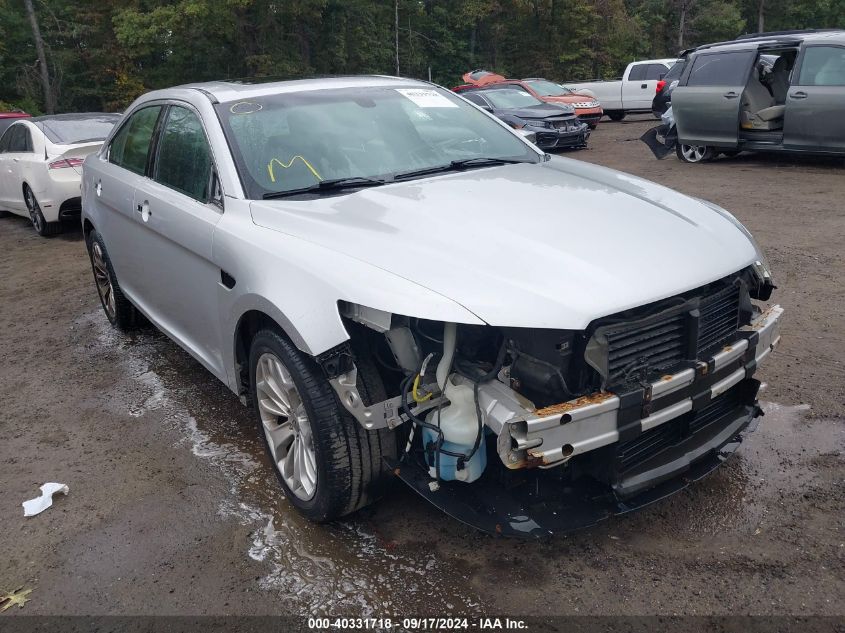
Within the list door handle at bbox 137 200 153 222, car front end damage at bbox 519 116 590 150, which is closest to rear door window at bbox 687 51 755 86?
car front end damage at bbox 519 116 590 150

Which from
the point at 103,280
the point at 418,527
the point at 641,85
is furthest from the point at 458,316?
the point at 641,85

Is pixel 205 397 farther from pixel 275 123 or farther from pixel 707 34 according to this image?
pixel 707 34

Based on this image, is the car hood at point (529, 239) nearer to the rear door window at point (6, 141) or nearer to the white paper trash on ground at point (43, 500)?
the white paper trash on ground at point (43, 500)

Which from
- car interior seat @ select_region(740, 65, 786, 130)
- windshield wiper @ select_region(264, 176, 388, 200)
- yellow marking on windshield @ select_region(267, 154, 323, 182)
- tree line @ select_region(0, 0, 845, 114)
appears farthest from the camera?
tree line @ select_region(0, 0, 845, 114)

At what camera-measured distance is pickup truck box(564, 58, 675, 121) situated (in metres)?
22.0

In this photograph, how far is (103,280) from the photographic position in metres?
5.53

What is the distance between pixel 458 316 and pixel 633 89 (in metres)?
22.0

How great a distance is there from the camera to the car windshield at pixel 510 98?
15094mm

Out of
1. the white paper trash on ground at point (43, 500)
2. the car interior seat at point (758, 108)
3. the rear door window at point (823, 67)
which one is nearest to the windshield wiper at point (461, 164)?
the white paper trash on ground at point (43, 500)

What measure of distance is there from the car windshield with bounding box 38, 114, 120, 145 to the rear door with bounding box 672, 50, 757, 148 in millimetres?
8448

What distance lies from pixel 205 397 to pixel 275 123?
175cm

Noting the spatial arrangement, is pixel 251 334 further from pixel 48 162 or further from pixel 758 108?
pixel 758 108

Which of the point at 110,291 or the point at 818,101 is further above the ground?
the point at 818,101

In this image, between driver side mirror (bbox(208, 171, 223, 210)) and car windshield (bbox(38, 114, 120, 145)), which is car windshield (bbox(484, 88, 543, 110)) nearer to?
car windshield (bbox(38, 114, 120, 145))
